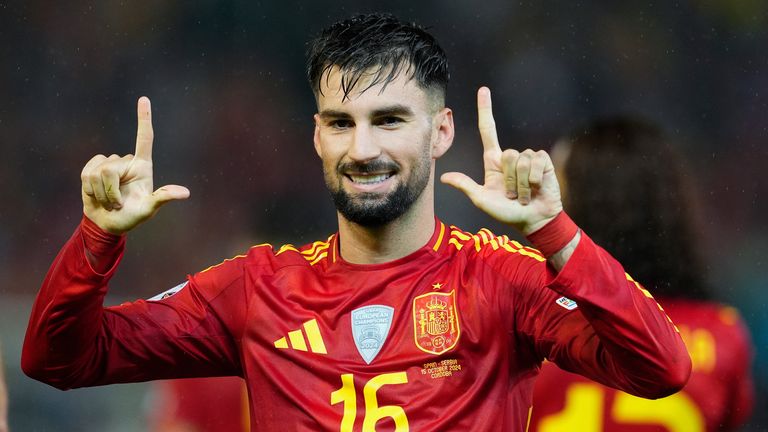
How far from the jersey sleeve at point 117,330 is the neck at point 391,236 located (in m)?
0.31

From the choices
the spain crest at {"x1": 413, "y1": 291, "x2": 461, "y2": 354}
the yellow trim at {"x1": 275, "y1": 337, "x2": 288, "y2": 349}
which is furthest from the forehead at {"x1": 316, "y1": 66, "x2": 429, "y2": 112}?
the yellow trim at {"x1": 275, "y1": 337, "x2": 288, "y2": 349}

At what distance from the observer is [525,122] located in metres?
4.05

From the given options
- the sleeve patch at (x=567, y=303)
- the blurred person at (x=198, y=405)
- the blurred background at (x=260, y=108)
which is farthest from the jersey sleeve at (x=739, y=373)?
the blurred person at (x=198, y=405)

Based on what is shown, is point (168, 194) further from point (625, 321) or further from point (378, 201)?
point (625, 321)

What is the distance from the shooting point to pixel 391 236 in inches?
100

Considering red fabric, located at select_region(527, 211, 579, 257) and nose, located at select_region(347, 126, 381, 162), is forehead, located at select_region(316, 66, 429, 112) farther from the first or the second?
red fabric, located at select_region(527, 211, 579, 257)

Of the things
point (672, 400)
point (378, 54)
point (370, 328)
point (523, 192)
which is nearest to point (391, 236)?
point (370, 328)

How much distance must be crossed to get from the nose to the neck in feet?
0.66

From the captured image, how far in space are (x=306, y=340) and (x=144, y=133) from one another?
63 cm

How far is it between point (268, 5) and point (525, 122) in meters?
1.13

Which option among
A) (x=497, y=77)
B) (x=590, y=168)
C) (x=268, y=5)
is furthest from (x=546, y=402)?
(x=268, y=5)

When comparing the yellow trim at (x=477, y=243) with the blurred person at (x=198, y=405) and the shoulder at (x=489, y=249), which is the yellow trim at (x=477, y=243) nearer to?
the shoulder at (x=489, y=249)

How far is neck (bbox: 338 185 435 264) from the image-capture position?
8.34ft

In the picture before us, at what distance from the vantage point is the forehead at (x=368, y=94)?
245cm
